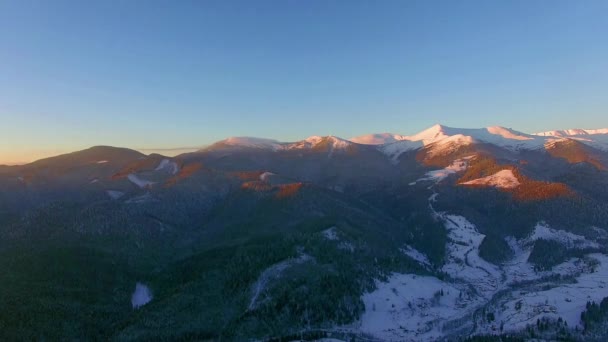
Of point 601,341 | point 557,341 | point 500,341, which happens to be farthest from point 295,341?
point 601,341

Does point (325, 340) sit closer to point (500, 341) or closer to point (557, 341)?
point (500, 341)

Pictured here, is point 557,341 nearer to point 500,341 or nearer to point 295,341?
point 500,341

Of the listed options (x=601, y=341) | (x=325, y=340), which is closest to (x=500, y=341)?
(x=601, y=341)

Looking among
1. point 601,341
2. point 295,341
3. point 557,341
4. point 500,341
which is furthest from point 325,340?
point 601,341

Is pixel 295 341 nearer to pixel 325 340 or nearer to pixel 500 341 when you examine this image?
pixel 325 340

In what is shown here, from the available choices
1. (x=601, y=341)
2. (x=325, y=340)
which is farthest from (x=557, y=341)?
(x=325, y=340)

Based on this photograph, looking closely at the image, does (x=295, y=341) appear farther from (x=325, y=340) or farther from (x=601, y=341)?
(x=601, y=341)
